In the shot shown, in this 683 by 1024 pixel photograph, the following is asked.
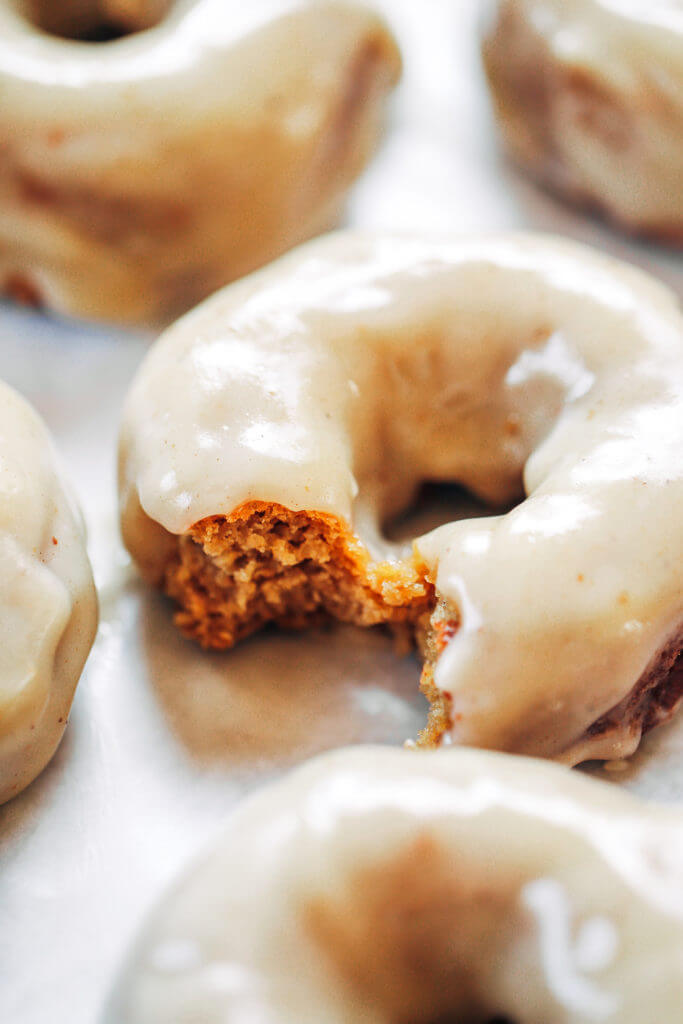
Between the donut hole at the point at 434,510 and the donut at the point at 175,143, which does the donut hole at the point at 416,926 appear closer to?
the donut hole at the point at 434,510

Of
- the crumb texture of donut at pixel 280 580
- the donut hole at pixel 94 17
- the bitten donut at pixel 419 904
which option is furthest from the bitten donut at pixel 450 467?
→ the donut hole at pixel 94 17

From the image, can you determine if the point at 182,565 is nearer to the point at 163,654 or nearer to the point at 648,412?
the point at 163,654

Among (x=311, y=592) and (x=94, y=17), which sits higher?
(x=94, y=17)

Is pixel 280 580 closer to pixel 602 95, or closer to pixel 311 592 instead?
pixel 311 592

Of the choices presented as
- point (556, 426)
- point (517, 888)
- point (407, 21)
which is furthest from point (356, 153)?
point (517, 888)

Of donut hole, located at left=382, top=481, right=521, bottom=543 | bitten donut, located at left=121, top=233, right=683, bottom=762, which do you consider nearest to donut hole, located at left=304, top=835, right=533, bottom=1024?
bitten donut, located at left=121, top=233, right=683, bottom=762

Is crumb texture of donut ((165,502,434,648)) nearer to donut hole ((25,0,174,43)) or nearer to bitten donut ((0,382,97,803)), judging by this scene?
bitten donut ((0,382,97,803))

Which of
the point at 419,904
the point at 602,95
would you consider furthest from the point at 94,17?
the point at 419,904
